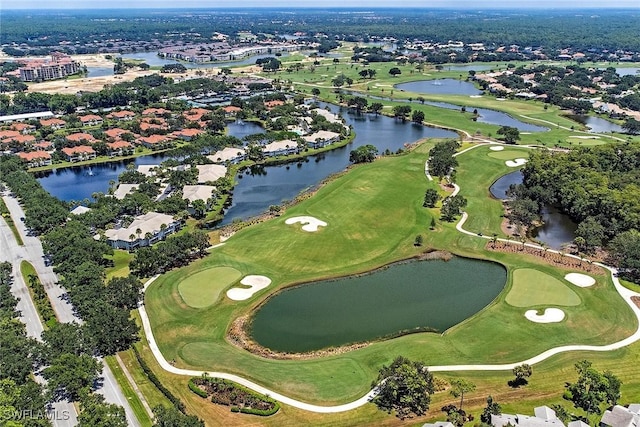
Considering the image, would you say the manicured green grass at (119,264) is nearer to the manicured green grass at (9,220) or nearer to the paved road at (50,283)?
the paved road at (50,283)

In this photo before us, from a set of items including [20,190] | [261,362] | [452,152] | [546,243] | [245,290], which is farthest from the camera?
[452,152]

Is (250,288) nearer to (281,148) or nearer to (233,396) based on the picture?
(233,396)

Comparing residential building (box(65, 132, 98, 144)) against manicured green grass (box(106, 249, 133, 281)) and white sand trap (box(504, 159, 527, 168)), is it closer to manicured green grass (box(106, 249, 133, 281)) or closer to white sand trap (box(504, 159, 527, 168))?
manicured green grass (box(106, 249, 133, 281))

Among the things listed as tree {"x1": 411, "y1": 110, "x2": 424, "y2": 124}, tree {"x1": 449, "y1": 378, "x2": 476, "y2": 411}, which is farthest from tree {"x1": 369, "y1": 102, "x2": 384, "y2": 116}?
tree {"x1": 449, "y1": 378, "x2": 476, "y2": 411}

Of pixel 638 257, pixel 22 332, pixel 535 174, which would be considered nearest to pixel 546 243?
pixel 638 257

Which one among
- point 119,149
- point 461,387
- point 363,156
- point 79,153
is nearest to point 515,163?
point 363,156

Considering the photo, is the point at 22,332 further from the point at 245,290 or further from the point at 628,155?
the point at 628,155

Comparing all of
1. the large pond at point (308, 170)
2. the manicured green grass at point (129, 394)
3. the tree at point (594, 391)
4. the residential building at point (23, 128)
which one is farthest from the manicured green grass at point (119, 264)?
the residential building at point (23, 128)

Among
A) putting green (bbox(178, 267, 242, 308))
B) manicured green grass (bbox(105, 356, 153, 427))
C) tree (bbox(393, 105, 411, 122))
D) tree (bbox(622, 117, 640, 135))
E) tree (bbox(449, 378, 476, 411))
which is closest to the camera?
manicured green grass (bbox(105, 356, 153, 427))
